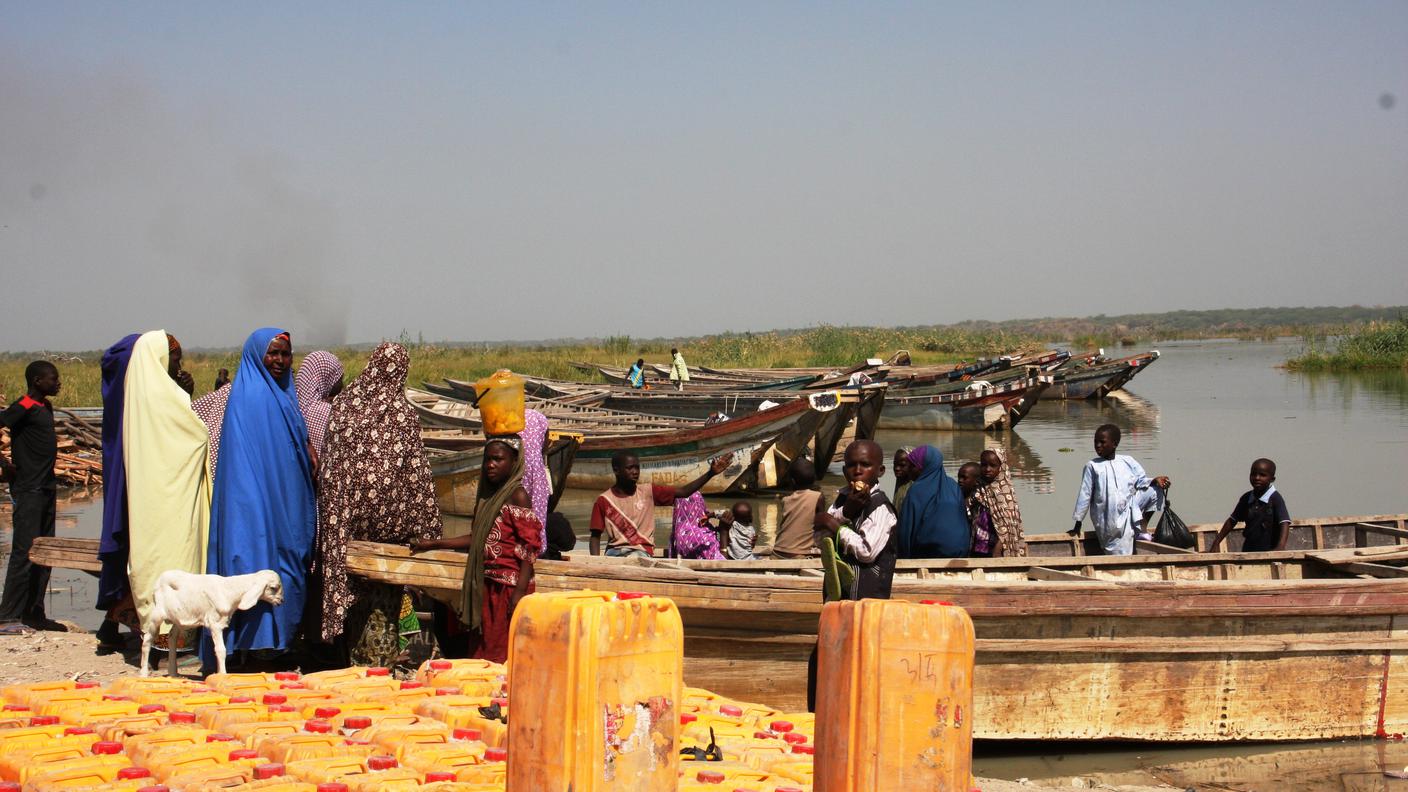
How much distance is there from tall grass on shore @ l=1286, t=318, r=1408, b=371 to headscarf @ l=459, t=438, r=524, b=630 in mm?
35741

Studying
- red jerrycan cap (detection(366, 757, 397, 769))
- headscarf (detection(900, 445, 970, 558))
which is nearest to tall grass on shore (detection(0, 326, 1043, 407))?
headscarf (detection(900, 445, 970, 558))

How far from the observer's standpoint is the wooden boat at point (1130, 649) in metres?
5.60

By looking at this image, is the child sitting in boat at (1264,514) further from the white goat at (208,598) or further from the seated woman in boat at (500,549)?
the white goat at (208,598)

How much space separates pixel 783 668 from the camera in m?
5.78

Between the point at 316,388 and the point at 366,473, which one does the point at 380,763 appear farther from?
the point at 316,388

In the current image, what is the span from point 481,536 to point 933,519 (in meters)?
2.53

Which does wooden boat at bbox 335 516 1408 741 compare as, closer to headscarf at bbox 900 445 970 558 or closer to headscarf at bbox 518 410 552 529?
headscarf at bbox 518 410 552 529

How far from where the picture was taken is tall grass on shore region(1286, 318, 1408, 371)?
34.3m

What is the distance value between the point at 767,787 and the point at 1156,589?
121 inches

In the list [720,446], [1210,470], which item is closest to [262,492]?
[720,446]

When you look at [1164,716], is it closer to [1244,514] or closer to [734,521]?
[1244,514]

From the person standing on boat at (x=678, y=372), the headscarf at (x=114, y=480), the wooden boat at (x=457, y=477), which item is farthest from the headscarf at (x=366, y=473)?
the person standing on boat at (x=678, y=372)

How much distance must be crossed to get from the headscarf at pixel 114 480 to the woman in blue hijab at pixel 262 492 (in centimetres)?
54

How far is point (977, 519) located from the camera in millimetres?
6996
